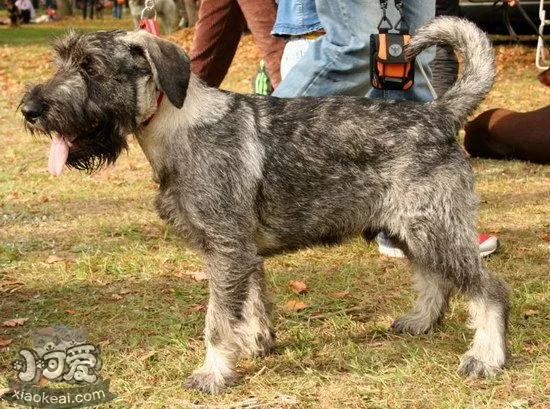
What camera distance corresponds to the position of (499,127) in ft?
28.8

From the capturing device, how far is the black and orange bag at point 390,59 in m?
4.80

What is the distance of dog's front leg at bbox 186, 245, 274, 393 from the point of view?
3994mm

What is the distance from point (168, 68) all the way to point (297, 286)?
208cm

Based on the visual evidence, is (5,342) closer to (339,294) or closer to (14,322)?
(14,322)

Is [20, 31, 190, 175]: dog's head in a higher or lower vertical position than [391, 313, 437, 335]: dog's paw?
higher

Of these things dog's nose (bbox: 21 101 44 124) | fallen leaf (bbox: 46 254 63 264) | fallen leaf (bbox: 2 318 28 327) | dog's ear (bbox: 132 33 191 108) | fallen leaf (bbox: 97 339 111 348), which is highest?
dog's ear (bbox: 132 33 191 108)

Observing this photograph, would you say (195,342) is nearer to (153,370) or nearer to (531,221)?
(153,370)

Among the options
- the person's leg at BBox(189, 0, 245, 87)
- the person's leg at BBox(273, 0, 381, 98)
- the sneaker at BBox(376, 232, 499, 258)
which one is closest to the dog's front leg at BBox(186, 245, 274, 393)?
the person's leg at BBox(273, 0, 381, 98)

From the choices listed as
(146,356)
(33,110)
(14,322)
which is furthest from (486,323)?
(14,322)

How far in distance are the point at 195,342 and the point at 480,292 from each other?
1530 millimetres

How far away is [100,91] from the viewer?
3.90 meters

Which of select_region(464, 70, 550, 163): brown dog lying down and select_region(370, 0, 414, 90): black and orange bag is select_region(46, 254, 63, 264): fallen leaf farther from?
select_region(464, 70, 550, 163): brown dog lying down

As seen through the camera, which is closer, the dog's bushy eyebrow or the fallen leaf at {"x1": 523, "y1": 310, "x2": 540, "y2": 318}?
the dog's bushy eyebrow

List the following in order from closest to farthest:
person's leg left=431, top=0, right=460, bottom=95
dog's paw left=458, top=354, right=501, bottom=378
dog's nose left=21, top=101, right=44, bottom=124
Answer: dog's nose left=21, top=101, right=44, bottom=124 → dog's paw left=458, top=354, right=501, bottom=378 → person's leg left=431, top=0, right=460, bottom=95
